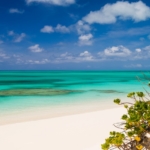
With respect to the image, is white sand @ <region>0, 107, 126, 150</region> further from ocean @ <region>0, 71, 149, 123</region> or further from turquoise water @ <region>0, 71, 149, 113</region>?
turquoise water @ <region>0, 71, 149, 113</region>

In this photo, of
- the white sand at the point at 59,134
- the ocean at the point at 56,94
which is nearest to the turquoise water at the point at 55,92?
the ocean at the point at 56,94

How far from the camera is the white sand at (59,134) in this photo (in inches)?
177

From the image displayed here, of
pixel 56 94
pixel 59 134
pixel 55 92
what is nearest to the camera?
pixel 59 134

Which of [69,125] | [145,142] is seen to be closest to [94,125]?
[69,125]

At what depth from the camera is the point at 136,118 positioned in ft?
7.52

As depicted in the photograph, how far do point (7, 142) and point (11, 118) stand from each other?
342 centimetres

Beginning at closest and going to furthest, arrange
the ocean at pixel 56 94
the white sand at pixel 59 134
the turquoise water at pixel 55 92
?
the white sand at pixel 59 134
the ocean at pixel 56 94
the turquoise water at pixel 55 92

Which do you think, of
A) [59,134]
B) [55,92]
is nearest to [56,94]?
[55,92]

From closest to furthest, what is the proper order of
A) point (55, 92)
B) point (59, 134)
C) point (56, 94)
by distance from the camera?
1. point (59, 134)
2. point (56, 94)
3. point (55, 92)

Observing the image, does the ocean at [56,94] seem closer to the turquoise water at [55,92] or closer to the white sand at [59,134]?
the turquoise water at [55,92]

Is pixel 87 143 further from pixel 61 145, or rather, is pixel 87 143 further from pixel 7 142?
pixel 7 142

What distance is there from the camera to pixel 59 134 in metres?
5.24

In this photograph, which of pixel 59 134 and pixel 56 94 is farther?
pixel 56 94

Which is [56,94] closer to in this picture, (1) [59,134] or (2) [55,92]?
(2) [55,92]
